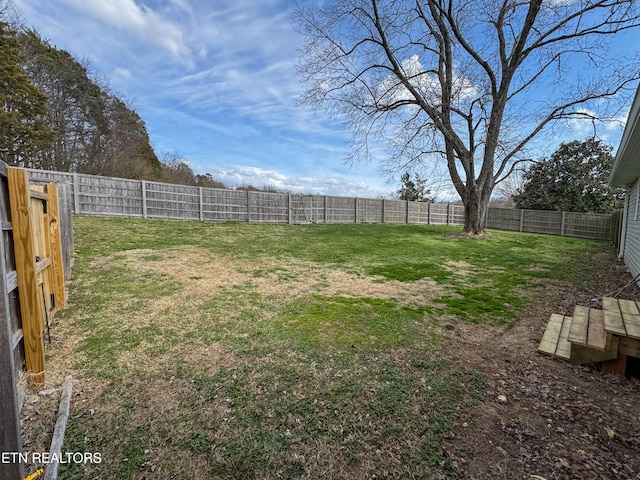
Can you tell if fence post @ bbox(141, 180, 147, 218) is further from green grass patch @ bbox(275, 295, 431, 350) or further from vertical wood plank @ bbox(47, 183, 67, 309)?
green grass patch @ bbox(275, 295, 431, 350)

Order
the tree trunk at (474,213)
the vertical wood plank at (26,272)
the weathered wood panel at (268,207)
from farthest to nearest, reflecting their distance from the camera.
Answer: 1. the weathered wood panel at (268,207)
2. the tree trunk at (474,213)
3. the vertical wood plank at (26,272)

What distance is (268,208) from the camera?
1241 cm

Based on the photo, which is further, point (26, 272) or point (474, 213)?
point (474, 213)

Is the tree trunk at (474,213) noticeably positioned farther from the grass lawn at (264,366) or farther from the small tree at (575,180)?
the small tree at (575,180)

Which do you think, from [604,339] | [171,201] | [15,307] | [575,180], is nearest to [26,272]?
[15,307]

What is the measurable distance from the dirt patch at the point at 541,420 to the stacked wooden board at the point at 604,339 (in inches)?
3.9

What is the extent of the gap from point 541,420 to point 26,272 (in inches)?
127

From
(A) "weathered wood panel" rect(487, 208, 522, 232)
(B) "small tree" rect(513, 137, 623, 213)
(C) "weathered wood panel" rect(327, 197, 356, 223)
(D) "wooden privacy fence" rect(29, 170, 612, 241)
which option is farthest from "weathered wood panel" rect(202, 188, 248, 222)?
(B) "small tree" rect(513, 137, 623, 213)

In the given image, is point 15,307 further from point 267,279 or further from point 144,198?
point 144,198

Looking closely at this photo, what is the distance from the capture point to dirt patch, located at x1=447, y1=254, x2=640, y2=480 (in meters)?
1.40

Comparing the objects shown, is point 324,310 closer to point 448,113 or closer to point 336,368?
point 336,368

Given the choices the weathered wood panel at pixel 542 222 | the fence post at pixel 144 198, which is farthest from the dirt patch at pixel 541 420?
the weathered wood panel at pixel 542 222

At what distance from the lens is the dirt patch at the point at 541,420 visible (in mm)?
1399

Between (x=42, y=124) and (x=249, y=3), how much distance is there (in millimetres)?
11812
